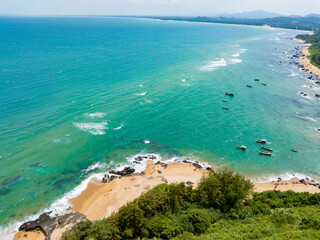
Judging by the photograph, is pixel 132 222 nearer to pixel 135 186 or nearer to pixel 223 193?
pixel 135 186

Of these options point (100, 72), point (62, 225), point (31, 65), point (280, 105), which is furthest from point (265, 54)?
point (62, 225)

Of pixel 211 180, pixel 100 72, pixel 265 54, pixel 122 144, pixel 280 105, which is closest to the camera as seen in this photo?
pixel 211 180

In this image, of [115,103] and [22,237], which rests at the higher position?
[115,103]

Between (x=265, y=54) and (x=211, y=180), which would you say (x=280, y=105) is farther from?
(x=265, y=54)

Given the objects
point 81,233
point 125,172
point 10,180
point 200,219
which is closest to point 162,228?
point 200,219

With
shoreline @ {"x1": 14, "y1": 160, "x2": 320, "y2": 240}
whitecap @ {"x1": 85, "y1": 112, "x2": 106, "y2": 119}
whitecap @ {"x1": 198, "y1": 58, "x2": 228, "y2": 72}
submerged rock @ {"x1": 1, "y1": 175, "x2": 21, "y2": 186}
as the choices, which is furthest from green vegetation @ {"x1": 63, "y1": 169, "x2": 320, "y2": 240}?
whitecap @ {"x1": 198, "y1": 58, "x2": 228, "y2": 72}

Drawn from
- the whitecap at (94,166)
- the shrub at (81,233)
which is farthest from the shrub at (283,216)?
the whitecap at (94,166)

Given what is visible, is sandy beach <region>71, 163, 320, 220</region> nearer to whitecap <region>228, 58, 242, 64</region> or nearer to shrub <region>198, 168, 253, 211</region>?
shrub <region>198, 168, 253, 211</region>
